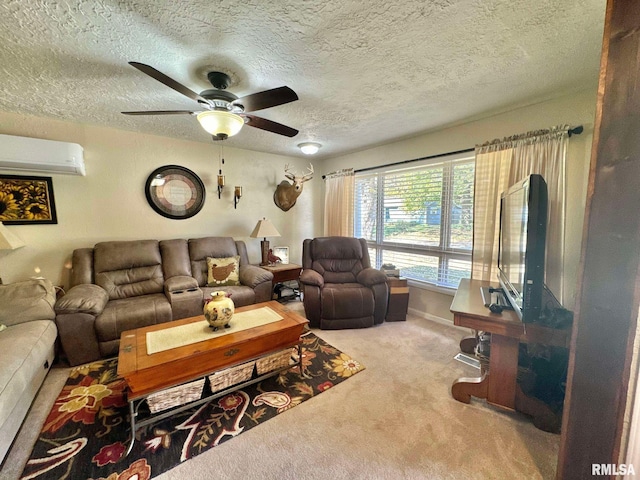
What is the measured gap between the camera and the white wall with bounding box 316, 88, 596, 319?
205cm

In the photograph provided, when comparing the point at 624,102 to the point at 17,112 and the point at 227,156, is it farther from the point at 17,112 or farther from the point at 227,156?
the point at 17,112

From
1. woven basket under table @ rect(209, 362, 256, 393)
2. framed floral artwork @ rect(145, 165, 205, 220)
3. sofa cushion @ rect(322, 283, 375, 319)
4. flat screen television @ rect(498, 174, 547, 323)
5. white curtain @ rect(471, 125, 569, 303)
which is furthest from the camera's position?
framed floral artwork @ rect(145, 165, 205, 220)

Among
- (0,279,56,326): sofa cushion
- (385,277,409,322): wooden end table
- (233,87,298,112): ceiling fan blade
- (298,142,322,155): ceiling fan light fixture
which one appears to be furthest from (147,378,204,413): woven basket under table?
(298,142,322,155): ceiling fan light fixture

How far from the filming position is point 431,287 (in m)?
3.19

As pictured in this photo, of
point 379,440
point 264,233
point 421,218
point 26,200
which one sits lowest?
point 379,440

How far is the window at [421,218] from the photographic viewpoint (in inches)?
114

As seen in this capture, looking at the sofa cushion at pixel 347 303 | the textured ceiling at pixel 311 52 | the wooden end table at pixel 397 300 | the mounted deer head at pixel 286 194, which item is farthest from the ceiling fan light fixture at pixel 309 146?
the wooden end table at pixel 397 300

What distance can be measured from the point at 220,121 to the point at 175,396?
71.3 inches

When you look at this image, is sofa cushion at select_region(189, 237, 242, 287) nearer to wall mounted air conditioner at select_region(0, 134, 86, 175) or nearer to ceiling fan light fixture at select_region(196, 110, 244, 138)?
wall mounted air conditioner at select_region(0, 134, 86, 175)

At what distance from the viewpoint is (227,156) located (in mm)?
3746

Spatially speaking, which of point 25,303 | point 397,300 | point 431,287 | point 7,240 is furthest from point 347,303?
point 7,240

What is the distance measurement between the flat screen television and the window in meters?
1.07

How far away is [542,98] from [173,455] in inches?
150

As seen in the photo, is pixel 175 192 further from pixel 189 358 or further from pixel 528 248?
pixel 528 248
